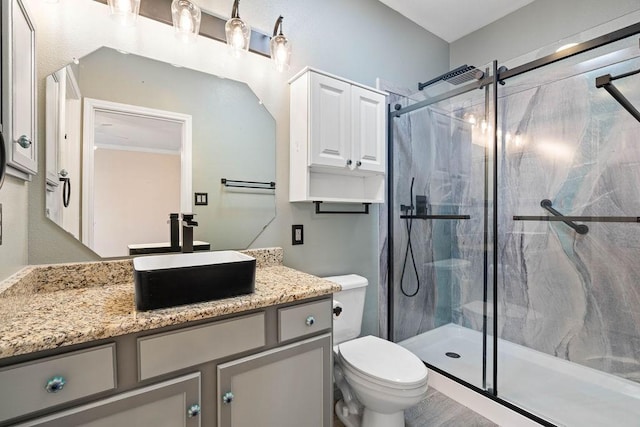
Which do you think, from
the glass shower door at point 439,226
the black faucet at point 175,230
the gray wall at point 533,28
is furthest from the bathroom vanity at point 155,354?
the gray wall at point 533,28

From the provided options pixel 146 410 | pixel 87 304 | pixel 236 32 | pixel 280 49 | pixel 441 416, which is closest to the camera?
pixel 146 410

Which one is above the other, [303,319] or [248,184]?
[248,184]

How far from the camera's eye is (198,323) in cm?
94

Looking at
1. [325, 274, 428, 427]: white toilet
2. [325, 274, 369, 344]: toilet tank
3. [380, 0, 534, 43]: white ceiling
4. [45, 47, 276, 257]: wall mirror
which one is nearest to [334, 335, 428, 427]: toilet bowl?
[325, 274, 428, 427]: white toilet

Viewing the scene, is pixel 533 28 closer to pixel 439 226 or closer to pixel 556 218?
pixel 556 218

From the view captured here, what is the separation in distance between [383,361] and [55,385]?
4.24 ft

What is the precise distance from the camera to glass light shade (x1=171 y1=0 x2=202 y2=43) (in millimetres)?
1323

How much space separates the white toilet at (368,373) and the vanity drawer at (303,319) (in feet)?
0.91

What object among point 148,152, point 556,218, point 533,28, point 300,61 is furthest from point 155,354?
point 533,28

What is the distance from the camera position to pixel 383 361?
1494mm

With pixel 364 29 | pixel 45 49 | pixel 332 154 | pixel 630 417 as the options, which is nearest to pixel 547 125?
pixel 364 29

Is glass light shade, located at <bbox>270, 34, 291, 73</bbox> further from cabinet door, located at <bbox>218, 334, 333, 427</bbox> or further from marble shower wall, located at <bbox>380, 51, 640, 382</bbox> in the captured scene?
cabinet door, located at <bbox>218, 334, 333, 427</bbox>

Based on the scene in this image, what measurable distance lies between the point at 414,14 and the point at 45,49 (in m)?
2.42

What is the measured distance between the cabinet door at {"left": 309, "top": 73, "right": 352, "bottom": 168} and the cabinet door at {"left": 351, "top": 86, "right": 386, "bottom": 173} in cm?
6
